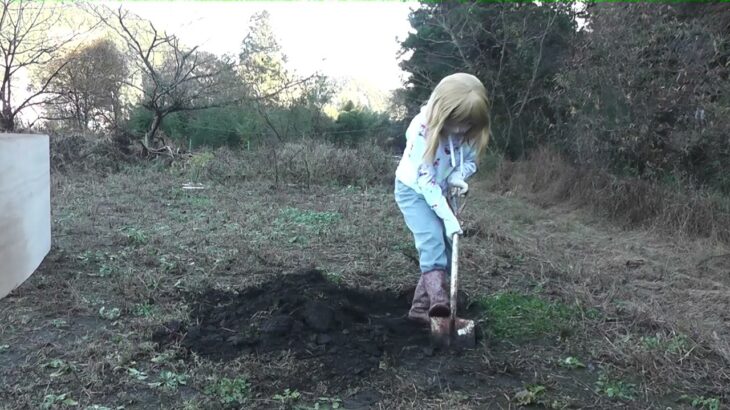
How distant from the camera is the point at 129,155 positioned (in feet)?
41.7

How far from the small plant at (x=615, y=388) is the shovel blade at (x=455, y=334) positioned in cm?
71

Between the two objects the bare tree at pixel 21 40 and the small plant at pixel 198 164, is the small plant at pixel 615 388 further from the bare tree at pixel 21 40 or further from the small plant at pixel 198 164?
the bare tree at pixel 21 40

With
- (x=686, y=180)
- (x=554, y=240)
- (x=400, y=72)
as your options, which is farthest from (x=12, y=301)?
(x=400, y=72)

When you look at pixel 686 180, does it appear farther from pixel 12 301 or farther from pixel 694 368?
pixel 12 301

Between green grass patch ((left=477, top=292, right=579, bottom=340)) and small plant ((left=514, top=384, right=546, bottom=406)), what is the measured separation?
67 cm

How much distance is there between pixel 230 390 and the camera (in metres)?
2.72

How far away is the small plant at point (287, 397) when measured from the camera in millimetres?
2654

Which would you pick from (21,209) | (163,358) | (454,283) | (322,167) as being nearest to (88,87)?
(322,167)

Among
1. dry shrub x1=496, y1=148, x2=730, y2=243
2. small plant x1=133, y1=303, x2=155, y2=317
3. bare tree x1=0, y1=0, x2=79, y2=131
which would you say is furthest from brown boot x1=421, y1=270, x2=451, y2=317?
bare tree x1=0, y1=0, x2=79, y2=131

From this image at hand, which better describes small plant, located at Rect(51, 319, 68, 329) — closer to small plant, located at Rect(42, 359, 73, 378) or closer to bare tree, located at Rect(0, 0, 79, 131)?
small plant, located at Rect(42, 359, 73, 378)

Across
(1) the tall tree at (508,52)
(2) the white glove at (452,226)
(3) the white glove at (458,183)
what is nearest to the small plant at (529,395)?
(2) the white glove at (452,226)

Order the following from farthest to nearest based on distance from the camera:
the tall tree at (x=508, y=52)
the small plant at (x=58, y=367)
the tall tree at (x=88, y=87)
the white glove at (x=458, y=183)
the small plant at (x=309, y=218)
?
1. the tall tree at (x=88, y=87)
2. the tall tree at (x=508, y=52)
3. the small plant at (x=309, y=218)
4. the white glove at (x=458, y=183)
5. the small plant at (x=58, y=367)

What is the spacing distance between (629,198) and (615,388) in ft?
18.2

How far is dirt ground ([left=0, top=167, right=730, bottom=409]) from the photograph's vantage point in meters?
2.78
